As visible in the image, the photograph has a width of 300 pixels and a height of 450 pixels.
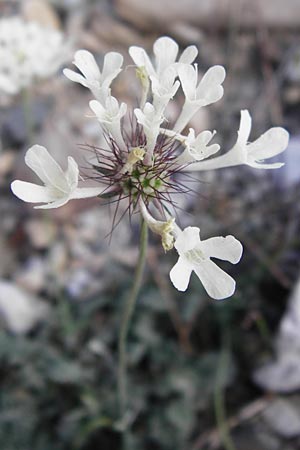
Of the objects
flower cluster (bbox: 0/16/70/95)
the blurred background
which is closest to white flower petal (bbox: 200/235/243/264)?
the blurred background

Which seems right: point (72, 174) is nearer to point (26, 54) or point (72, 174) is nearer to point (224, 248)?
point (224, 248)

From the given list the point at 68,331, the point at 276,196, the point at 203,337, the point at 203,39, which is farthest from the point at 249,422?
the point at 203,39

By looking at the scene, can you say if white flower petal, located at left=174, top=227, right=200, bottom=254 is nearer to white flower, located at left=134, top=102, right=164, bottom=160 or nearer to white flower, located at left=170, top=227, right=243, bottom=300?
white flower, located at left=170, top=227, right=243, bottom=300

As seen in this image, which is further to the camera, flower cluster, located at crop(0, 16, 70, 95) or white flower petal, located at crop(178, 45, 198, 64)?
flower cluster, located at crop(0, 16, 70, 95)

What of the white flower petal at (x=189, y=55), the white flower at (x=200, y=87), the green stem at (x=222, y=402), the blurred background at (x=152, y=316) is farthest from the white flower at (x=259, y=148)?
the green stem at (x=222, y=402)

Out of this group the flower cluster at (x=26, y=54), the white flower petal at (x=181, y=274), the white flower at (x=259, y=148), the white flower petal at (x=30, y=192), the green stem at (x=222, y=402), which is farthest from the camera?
the green stem at (x=222, y=402)

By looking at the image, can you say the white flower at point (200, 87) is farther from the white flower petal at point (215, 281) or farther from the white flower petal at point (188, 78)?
the white flower petal at point (215, 281)

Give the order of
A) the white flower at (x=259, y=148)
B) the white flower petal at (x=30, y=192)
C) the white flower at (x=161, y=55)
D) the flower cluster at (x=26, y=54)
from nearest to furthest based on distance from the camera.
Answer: the white flower petal at (x=30, y=192), the white flower at (x=259, y=148), the white flower at (x=161, y=55), the flower cluster at (x=26, y=54)
